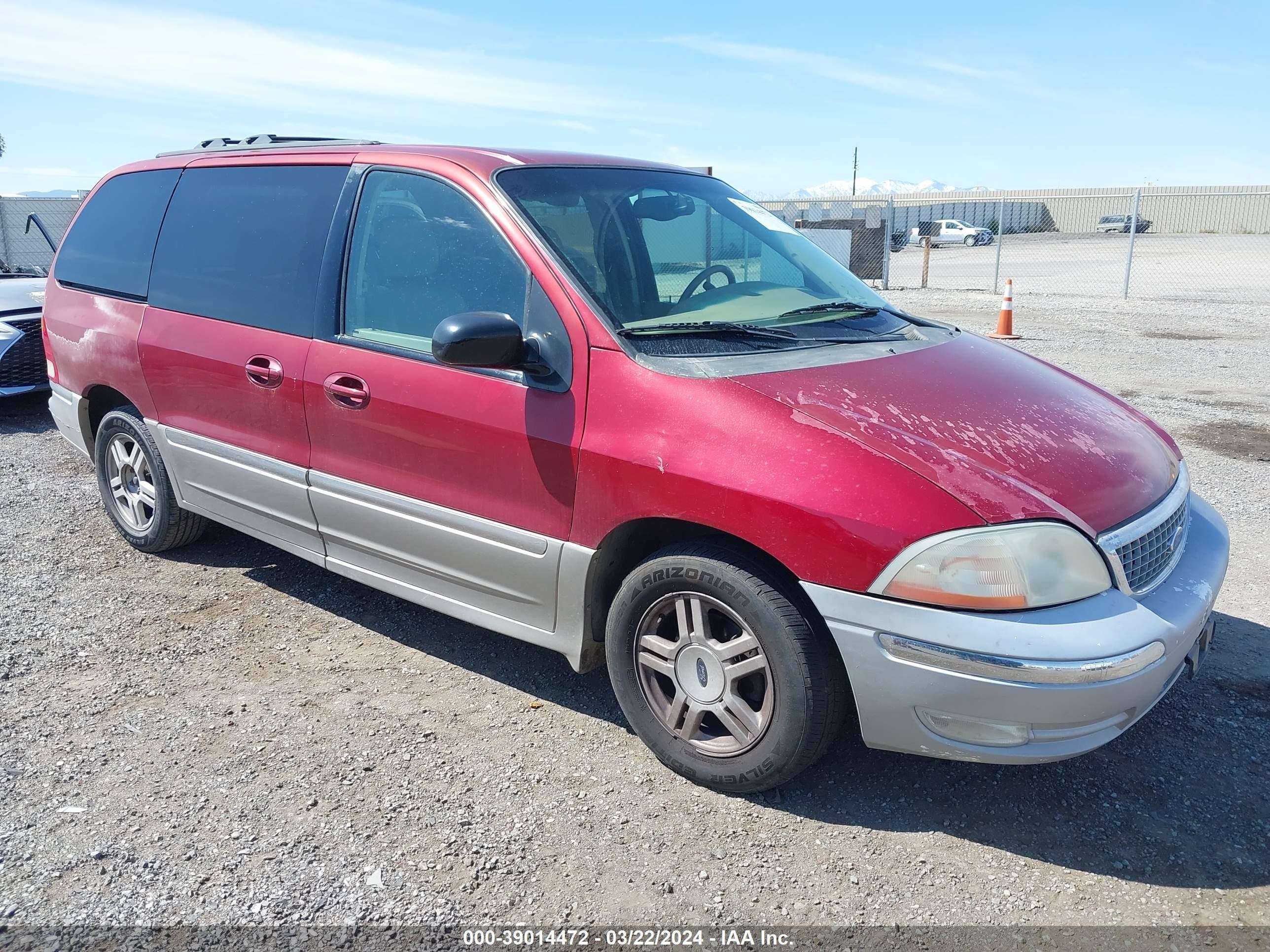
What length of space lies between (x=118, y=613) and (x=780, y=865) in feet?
10.5

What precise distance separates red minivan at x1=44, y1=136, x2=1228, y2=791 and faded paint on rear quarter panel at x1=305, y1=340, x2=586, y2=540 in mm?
12

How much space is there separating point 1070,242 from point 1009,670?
44476 millimetres

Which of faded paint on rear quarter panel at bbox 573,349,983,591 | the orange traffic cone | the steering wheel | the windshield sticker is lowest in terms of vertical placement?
the orange traffic cone

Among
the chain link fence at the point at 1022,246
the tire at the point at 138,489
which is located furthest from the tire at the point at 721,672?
the tire at the point at 138,489

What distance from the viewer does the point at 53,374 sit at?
529 centimetres

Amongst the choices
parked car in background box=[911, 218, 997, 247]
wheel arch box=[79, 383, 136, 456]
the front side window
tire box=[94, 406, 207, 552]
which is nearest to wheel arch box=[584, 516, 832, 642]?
the front side window

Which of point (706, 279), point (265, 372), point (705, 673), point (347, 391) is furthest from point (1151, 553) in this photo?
point (265, 372)

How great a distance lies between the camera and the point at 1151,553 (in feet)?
9.13

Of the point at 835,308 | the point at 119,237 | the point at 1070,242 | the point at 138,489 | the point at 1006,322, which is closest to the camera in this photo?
the point at 835,308

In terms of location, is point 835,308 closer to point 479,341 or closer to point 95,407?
point 479,341

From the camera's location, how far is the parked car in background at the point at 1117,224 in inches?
1761

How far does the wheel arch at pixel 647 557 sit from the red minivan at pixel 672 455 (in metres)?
0.01

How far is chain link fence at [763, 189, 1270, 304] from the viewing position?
20422 mm

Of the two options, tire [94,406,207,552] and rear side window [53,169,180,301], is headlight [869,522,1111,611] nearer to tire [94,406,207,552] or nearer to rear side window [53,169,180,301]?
tire [94,406,207,552]
